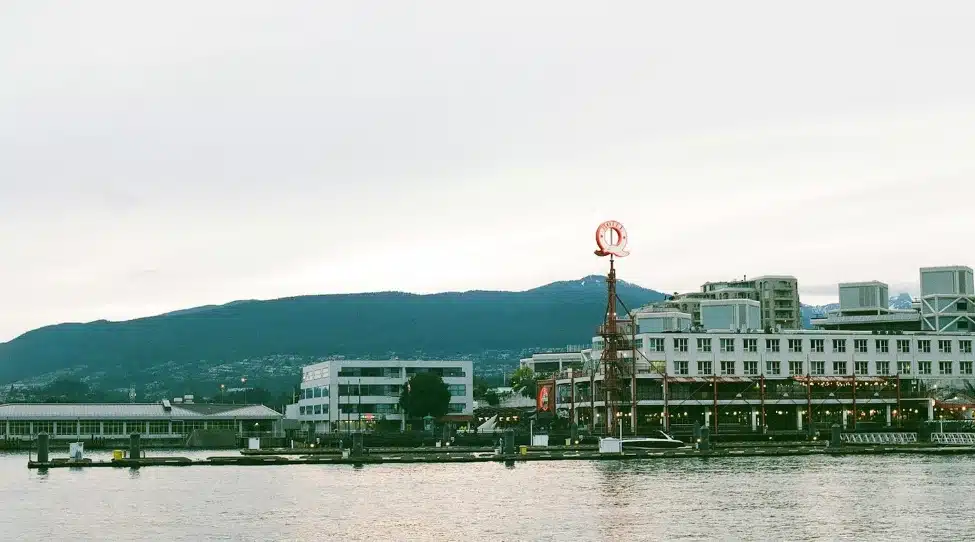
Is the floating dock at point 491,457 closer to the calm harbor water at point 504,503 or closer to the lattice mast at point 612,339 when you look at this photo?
the calm harbor water at point 504,503

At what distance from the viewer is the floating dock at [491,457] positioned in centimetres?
13675

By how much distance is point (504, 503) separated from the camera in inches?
3521

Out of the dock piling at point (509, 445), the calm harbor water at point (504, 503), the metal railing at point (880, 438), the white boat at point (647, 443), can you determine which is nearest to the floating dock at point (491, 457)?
the dock piling at point (509, 445)

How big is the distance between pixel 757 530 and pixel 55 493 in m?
57.8

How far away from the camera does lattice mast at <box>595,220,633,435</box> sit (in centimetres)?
19288

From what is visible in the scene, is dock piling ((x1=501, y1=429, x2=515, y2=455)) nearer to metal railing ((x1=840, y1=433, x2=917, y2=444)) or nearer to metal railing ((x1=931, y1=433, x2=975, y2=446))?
metal railing ((x1=840, y1=433, x2=917, y2=444))

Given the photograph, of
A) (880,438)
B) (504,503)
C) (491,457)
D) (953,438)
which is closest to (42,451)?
(491,457)

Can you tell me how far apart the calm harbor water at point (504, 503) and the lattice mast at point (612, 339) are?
58.4m

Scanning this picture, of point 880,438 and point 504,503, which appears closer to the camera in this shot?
point 504,503

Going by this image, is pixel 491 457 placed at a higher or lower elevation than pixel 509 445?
lower

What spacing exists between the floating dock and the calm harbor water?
281 centimetres

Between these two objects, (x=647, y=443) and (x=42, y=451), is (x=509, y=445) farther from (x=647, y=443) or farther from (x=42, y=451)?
(x=42, y=451)

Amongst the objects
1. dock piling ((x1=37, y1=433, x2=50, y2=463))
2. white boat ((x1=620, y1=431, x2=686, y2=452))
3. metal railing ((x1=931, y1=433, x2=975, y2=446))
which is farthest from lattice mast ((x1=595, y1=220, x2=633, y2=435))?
dock piling ((x1=37, y1=433, x2=50, y2=463))

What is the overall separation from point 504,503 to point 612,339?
10592 centimetres
